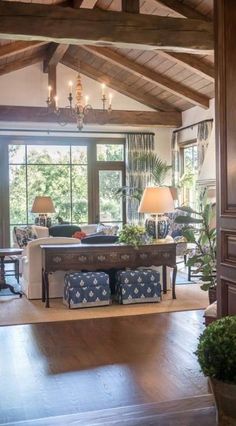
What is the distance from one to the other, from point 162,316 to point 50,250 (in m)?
1.52

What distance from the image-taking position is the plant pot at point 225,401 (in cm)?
118

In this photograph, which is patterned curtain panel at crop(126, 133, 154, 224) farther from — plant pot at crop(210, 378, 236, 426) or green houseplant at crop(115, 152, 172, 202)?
plant pot at crop(210, 378, 236, 426)

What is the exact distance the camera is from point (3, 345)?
4066mm

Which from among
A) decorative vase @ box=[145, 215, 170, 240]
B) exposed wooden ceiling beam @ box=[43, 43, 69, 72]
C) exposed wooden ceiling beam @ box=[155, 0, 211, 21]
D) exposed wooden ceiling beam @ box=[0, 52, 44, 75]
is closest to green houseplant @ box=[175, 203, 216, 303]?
decorative vase @ box=[145, 215, 170, 240]

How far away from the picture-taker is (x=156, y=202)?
5.88m

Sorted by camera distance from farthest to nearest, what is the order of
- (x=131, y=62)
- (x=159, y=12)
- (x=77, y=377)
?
1. (x=131, y=62)
2. (x=159, y=12)
3. (x=77, y=377)

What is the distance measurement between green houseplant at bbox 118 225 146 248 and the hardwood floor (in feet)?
3.83

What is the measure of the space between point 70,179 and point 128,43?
5731 mm

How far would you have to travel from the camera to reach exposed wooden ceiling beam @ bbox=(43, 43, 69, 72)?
841cm

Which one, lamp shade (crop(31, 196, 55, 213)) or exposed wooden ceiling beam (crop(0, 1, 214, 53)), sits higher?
exposed wooden ceiling beam (crop(0, 1, 214, 53))

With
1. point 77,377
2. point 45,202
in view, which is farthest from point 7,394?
point 45,202

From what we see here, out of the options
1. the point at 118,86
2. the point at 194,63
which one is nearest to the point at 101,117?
the point at 118,86

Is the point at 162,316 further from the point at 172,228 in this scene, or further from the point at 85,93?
the point at 85,93

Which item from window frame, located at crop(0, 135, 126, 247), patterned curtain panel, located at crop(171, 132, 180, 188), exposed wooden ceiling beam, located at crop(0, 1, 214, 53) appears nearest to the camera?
exposed wooden ceiling beam, located at crop(0, 1, 214, 53)
